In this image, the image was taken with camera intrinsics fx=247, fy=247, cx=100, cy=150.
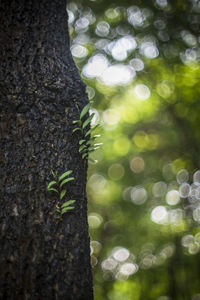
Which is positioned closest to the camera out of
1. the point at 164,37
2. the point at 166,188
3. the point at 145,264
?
the point at 164,37

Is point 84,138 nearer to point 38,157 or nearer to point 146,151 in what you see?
point 38,157

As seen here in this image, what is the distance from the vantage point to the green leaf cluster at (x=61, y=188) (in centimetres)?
171

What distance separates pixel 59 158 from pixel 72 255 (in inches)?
26.6

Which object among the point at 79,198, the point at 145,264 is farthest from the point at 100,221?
the point at 79,198

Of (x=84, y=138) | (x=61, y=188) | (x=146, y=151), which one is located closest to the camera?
(x=61, y=188)

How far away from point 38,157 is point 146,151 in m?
7.23

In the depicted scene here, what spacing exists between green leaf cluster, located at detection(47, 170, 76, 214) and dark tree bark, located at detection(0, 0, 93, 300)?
41 mm

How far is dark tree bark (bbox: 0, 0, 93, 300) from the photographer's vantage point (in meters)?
1.56

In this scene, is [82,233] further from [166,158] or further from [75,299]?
[166,158]

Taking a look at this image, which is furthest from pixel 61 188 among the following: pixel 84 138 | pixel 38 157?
pixel 84 138

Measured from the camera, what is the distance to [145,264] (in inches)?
414

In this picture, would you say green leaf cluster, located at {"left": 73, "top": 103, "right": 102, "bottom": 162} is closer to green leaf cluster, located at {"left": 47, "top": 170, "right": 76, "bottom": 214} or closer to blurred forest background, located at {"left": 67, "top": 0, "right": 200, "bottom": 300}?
green leaf cluster, located at {"left": 47, "top": 170, "right": 76, "bottom": 214}

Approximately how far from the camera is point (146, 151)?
8.70m

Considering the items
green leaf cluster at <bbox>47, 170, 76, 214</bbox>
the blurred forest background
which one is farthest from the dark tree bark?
the blurred forest background
